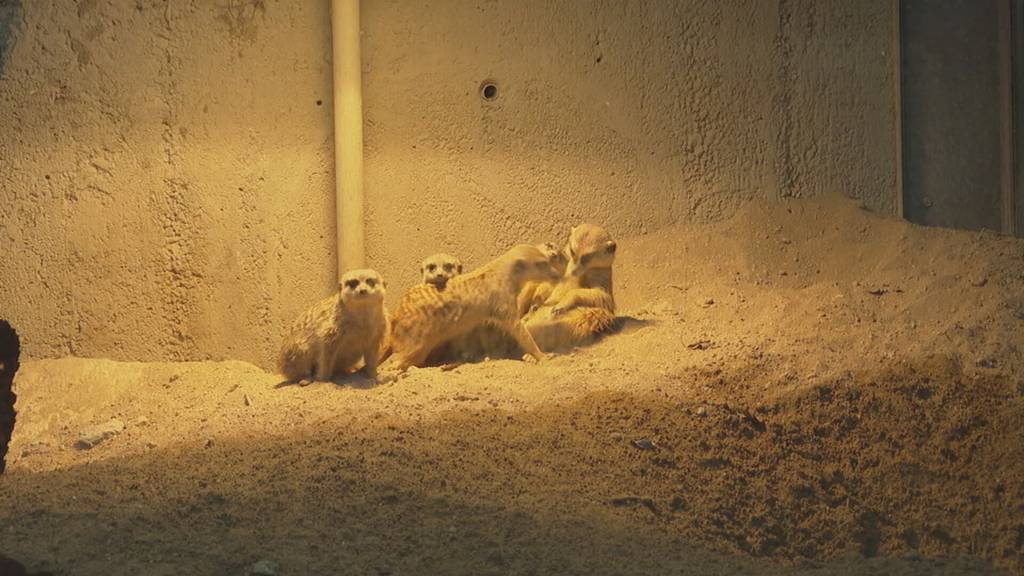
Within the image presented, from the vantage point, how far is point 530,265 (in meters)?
6.30

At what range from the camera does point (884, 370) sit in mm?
5168

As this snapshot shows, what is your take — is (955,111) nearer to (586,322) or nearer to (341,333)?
(586,322)

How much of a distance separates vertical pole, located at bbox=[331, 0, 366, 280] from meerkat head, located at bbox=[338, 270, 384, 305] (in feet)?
2.67

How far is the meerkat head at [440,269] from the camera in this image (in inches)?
247

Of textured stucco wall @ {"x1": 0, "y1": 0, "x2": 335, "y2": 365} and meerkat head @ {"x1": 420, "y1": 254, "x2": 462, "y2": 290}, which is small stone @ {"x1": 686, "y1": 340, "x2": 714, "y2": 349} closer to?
meerkat head @ {"x1": 420, "y1": 254, "x2": 462, "y2": 290}

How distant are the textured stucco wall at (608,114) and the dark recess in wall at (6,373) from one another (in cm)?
249

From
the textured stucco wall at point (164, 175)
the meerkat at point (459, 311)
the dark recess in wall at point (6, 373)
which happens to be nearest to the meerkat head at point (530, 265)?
the meerkat at point (459, 311)

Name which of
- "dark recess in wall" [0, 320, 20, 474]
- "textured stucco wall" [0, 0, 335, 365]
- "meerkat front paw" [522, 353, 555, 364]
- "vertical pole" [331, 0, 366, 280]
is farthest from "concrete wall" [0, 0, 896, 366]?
"dark recess in wall" [0, 320, 20, 474]

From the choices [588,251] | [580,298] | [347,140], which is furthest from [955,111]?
[347,140]

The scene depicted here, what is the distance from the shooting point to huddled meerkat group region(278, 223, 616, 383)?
5.82m

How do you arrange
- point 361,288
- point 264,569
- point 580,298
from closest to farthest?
point 264,569 → point 361,288 → point 580,298

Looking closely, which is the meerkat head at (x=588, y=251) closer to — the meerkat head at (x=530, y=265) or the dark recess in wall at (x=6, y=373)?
the meerkat head at (x=530, y=265)

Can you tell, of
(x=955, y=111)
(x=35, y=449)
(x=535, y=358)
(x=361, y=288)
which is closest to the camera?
(x=35, y=449)

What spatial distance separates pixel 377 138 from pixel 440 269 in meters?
0.96
